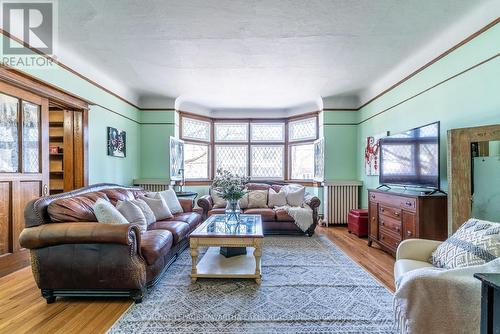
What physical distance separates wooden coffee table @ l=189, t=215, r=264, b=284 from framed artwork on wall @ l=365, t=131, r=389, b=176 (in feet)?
8.99

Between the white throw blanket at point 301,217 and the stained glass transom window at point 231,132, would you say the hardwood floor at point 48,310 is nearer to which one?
the white throw blanket at point 301,217

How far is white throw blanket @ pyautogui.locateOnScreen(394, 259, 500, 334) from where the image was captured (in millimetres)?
1360

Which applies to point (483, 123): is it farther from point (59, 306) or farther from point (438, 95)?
point (59, 306)

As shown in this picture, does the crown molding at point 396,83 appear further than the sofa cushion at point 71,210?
Yes

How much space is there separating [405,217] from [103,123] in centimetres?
458

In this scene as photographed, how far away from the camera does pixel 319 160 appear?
573 centimetres

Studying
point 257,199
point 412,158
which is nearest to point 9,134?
point 257,199

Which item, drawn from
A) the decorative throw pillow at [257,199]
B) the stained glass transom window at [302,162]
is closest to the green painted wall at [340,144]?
the stained glass transom window at [302,162]

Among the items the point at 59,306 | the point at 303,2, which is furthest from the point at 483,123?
the point at 59,306

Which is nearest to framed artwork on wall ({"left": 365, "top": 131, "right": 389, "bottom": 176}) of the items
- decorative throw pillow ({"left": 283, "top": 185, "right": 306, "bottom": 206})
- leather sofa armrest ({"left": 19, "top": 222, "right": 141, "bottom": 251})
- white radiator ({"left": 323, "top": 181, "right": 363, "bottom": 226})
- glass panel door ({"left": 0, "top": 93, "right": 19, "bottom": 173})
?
white radiator ({"left": 323, "top": 181, "right": 363, "bottom": 226})

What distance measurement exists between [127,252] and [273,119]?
5020 millimetres

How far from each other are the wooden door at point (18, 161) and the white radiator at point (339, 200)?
186 inches

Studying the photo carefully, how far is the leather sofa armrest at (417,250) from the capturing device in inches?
79.6

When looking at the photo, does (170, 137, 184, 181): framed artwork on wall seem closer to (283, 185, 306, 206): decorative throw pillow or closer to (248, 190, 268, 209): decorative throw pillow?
(248, 190, 268, 209): decorative throw pillow
